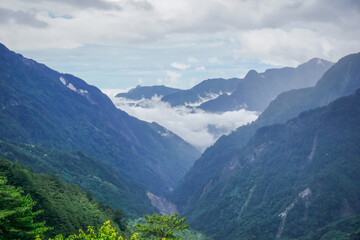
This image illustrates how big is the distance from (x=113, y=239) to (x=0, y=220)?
46.2 ft

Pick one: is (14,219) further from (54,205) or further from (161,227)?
(54,205)

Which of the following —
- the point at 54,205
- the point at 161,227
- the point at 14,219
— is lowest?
the point at 54,205

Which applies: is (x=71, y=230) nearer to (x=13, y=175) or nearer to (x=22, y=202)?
(x=13, y=175)

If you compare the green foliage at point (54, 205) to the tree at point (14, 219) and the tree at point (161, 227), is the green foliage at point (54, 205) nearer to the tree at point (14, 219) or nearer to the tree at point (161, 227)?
the tree at point (161, 227)

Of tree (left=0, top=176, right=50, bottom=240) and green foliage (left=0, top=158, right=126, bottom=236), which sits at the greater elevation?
tree (left=0, top=176, right=50, bottom=240)

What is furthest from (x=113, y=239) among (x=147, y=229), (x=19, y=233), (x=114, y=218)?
(x=114, y=218)

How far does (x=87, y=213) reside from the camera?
122 m

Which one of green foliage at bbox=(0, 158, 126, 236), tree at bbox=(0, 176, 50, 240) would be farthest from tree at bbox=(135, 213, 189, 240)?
tree at bbox=(0, 176, 50, 240)

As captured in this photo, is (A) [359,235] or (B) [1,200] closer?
(B) [1,200]

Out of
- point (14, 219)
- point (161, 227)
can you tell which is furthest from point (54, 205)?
point (14, 219)

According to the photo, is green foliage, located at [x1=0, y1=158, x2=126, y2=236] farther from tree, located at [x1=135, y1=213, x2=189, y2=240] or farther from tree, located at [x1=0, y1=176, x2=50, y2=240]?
tree, located at [x1=0, y1=176, x2=50, y2=240]

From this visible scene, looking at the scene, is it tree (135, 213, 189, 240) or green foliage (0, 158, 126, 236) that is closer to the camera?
tree (135, 213, 189, 240)

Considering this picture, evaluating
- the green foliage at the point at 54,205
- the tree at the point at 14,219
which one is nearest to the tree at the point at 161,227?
the green foliage at the point at 54,205

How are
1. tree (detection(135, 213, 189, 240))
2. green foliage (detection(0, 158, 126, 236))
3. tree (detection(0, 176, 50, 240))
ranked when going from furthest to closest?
green foliage (detection(0, 158, 126, 236)) < tree (detection(135, 213, 189, 240)) < tree (detection(0, 176, 50, 240))
